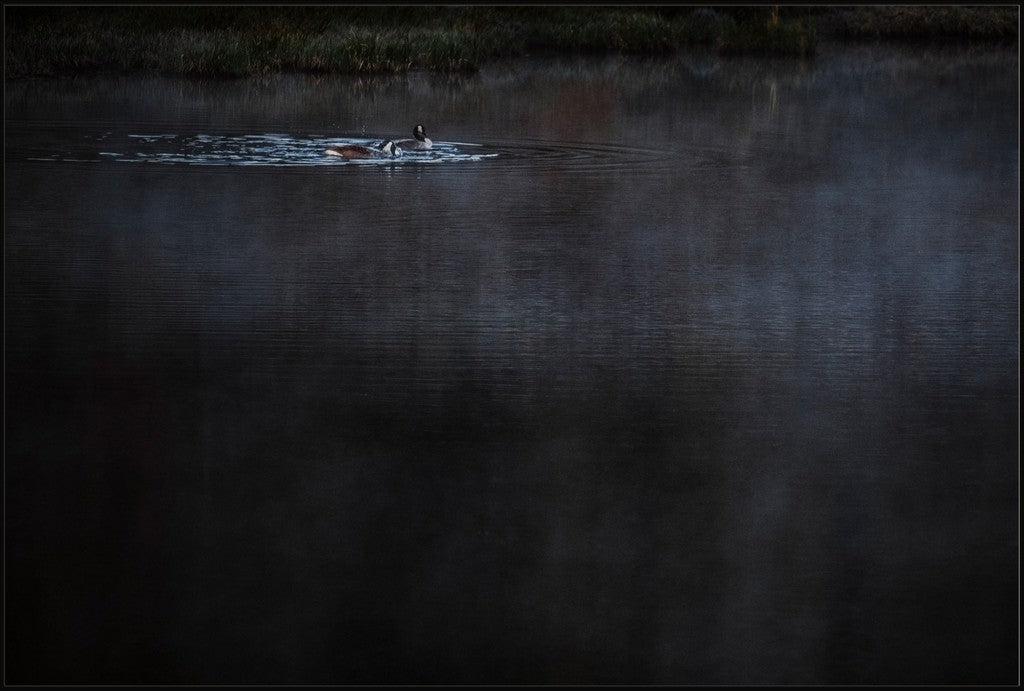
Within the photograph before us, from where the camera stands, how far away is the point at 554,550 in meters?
5.00

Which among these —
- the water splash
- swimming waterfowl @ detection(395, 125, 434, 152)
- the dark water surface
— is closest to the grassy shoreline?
the water splash

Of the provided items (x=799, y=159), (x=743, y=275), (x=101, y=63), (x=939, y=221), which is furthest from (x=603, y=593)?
(x=101, y=63)

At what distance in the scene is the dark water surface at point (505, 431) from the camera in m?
4.47

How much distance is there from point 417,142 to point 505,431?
9020 millimetres

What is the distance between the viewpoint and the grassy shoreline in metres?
23.5

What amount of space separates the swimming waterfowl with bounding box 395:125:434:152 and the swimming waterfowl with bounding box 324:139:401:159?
0.80ft

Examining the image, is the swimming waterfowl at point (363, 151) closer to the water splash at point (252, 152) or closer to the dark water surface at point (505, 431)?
the water splash at point (252, 152)

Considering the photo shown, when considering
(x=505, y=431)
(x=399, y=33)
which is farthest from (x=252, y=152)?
(x=399, y=33)

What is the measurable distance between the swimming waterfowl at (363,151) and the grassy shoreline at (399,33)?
358 inches

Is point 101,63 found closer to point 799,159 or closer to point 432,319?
point 799,159

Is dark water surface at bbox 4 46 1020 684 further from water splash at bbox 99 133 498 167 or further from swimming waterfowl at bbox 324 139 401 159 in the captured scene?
swimming waterfowl at bbox 324 139 401 159

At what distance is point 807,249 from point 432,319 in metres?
3.36

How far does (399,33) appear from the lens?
26188 millimetres

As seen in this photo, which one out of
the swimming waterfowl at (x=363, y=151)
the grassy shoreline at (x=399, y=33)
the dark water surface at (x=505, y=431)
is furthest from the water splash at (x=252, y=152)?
the grassy shoreline at (x=399, y=33)
